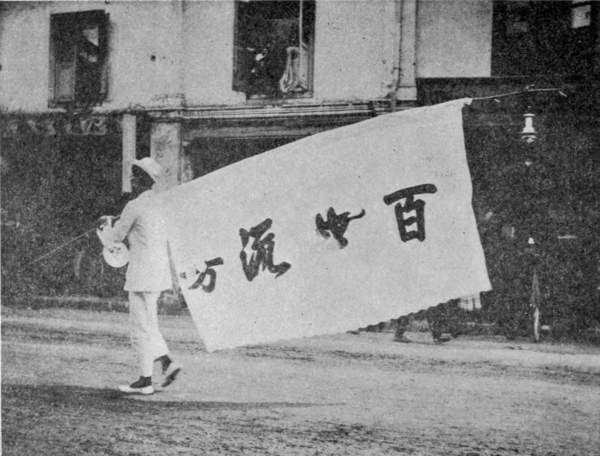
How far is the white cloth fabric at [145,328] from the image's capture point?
2.45m

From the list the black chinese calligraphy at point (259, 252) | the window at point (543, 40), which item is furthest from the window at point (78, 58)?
the window at point (543, 40)

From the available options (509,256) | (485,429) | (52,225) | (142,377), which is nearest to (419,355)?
(485,429)

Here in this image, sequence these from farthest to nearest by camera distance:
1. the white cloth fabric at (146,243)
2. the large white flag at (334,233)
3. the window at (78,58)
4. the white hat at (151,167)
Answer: the window at (78,58)
the white hat at (151,167)
the white cloth fabric at (146,243)
the large white flag at (334,233)

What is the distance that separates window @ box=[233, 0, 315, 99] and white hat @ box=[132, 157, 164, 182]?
529 mm

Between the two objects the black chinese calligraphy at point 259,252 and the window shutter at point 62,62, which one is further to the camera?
the window shutter at point 62,62

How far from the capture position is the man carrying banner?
7.50ft

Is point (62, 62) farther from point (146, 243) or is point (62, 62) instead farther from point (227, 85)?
point (146, 243)

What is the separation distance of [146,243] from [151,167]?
36cm

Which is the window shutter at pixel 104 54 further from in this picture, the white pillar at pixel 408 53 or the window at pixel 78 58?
the white pillar at pixel 408 53

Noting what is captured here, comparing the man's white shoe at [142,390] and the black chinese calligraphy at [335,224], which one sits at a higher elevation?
the black chinese calligraphy at [335,224]

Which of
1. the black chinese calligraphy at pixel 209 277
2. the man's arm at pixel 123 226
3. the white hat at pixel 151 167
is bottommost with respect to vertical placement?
the black chinese calligraphy at pixel 209 277

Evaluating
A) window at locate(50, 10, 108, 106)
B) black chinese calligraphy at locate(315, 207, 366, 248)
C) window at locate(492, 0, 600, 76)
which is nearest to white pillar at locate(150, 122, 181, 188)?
window at locate(50, 10, 108, 106)

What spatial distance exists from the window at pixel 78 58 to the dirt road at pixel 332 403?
44.5 inches

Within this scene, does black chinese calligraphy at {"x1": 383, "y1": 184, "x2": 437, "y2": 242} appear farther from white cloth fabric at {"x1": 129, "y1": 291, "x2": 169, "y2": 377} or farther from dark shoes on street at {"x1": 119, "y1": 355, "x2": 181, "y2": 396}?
dark shoes on street at {"x1": 119, "y1": 355, "x2": 181, "y2": 396}
